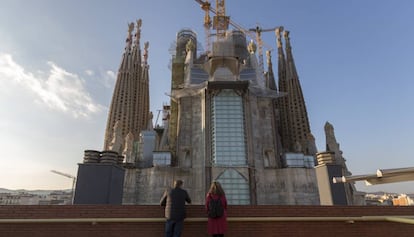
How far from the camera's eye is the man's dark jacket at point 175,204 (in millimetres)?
5848

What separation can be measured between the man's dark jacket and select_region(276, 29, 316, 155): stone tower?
4227cm

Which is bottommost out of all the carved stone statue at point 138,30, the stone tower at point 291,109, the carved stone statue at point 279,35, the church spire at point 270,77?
the stone tower at point 291,109

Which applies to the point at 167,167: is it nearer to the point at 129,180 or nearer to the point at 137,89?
the point at 129,180

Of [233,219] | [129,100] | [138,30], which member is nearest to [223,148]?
[233,219]

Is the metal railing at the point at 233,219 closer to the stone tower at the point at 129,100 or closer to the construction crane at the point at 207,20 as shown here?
the stone tower at the point at 129,100

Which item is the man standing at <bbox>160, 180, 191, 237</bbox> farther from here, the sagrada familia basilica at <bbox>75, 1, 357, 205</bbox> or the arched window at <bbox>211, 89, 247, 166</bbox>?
the arched window at <bbox>211, 89, 247, 166</bbox>

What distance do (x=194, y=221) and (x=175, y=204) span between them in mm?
967

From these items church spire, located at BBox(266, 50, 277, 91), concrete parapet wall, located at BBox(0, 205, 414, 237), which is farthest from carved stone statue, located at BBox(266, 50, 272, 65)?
concrete parapet wall, located at BBox(0, 205, 414, 237)

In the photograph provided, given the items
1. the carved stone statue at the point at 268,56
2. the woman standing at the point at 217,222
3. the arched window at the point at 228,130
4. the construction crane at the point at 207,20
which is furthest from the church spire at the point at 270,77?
the woman standing at the point at 217,222

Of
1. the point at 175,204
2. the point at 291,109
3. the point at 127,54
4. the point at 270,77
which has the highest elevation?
the point at 127,54

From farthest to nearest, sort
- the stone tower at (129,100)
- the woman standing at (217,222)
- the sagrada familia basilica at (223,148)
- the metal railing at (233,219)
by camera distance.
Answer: the stone tower at (129,100) → the sagrada familia basilica at (223,148) → the metal railing at (233,219) → the woman standing at (217,222)

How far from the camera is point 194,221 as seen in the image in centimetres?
654

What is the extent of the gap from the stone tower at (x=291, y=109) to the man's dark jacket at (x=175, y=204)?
4227cm

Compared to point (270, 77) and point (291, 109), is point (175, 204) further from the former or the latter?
point (270, 77)
